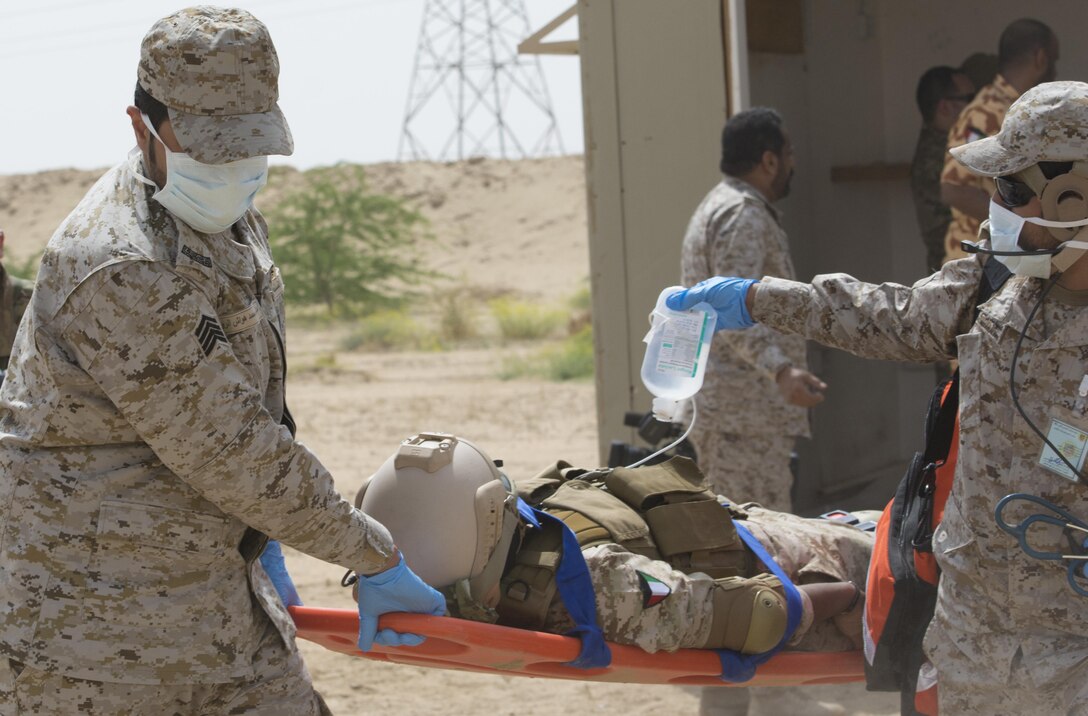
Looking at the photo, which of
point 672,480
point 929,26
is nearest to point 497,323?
point 929,26

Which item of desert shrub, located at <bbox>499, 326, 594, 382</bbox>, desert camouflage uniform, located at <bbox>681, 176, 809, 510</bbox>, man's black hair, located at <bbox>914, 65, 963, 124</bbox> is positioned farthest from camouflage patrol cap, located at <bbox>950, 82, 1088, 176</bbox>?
desert shrub, located at <bbox>499, 326, 594, 382</bbox>

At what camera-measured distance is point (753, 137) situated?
487 centimetres

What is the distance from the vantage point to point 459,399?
14086mm

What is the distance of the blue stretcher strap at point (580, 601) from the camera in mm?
2994

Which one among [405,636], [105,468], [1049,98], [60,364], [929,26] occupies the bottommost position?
[405,636]

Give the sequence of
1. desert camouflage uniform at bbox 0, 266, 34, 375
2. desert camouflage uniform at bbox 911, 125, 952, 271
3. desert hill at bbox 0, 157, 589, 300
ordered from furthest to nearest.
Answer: desert hill at bbox 0, 157, 589, 300
desert camouflage uniform at bbox 911, 125, 952, 271
desert camouflage uniform at bbox 0, 266, 34, 375

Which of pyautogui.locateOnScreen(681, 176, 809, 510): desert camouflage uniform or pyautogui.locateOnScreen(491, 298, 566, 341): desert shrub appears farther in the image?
pyautogui.locateOnScreen(491, 298, 566, 341): desert shrub

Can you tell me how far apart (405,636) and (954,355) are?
1362 mm

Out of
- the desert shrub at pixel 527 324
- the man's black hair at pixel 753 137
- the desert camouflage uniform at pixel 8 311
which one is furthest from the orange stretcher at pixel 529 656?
the desert shrub at pixel 527 324

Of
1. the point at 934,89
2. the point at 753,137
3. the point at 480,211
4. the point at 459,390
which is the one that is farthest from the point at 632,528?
the point at 480,211

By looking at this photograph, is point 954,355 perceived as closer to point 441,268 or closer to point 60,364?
point 60,364

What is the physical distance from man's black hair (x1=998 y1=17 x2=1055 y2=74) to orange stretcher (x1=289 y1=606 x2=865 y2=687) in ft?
10.6

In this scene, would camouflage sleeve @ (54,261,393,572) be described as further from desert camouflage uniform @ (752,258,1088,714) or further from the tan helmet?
desert camouflage uniform @ (752,258,1088,714)

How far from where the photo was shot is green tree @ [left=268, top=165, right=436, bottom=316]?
25.6 meters
